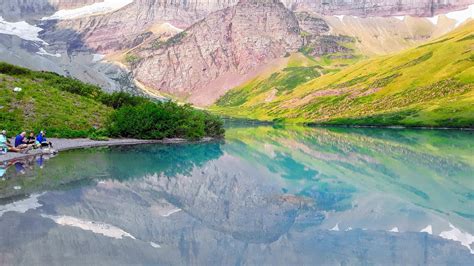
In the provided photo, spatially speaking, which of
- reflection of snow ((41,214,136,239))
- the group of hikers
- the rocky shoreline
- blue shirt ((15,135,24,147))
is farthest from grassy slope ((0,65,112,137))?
reflection of snow ((41,214,136,239))

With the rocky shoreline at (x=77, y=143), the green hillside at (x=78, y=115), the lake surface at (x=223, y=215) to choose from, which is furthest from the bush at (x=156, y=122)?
the lake surface at (x=223, y=215)

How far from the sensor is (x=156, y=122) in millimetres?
72125

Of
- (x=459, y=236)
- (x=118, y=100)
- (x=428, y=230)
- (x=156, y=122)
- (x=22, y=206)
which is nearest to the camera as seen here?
(x=459, y=236)

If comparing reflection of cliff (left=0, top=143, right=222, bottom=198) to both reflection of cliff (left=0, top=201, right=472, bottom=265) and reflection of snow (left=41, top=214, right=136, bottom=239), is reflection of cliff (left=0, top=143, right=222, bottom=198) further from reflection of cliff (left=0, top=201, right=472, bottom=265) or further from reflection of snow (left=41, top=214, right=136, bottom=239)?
reflection of cliff (left=0, top=201, right=472, bottom=265)

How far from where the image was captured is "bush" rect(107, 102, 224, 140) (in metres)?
68.5

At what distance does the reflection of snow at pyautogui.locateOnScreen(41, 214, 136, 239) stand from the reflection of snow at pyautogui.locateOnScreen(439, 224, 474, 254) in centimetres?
1477

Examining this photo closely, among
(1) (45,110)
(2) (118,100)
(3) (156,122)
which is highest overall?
(1) (45,110)

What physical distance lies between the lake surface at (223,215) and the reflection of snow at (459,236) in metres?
0.06

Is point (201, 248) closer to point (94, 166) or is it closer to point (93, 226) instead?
point (93, 226)

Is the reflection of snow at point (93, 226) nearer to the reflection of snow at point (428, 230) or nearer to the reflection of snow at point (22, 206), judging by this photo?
the reflection of snow at point (22, 206)

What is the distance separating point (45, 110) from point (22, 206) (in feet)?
154

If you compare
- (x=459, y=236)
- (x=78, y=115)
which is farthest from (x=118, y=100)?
(x=459, y=236)

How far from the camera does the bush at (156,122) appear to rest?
225 feet

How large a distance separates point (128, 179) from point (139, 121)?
3645cm
